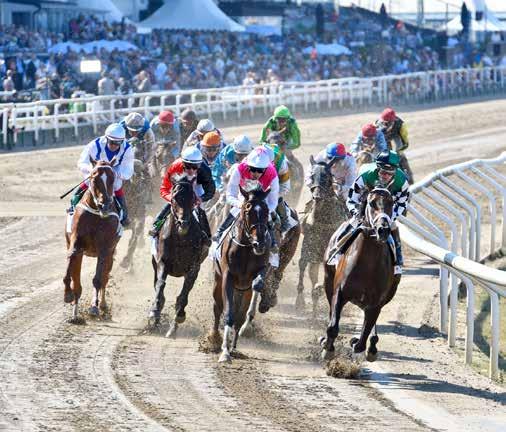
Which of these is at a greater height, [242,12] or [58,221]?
[242,12]

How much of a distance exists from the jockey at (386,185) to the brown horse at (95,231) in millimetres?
2511

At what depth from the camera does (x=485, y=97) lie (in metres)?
43.2

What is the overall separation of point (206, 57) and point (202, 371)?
2635 cm

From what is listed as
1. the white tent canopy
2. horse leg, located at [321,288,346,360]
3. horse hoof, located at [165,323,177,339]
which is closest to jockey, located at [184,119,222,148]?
horse hoof, located at [165,323,177,339]

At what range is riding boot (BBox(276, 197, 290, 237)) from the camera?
12.4m

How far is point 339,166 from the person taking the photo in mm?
13219

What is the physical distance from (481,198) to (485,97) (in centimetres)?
2223

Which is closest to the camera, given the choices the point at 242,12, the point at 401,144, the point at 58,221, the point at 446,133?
the point at 401,144

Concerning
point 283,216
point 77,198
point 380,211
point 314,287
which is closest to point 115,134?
point 77,198

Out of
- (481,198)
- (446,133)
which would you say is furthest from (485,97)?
(481,198)

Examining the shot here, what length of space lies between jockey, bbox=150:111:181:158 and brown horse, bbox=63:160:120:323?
3586 millimetres

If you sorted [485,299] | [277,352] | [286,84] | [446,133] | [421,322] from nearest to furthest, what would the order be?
1. [277,352]
2. [421,322]
3. [485,299]
4. [446,133]
5. [286,84]

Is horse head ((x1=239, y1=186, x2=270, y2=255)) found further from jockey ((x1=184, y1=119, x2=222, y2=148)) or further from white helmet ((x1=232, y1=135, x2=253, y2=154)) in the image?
jockey ((x1=184, y1=119, x2=222, y2=148))

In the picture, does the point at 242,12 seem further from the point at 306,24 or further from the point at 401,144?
the point at 401,144
